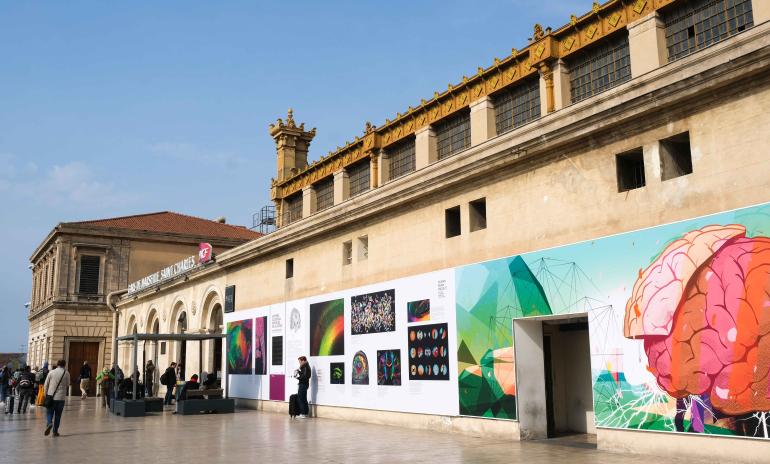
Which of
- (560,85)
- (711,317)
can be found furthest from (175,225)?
(711,317)

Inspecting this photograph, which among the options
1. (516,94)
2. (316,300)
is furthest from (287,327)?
(516,94)

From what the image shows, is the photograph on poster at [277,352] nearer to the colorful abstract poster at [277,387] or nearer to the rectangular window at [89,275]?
the colorful abstract poster at [277,387]

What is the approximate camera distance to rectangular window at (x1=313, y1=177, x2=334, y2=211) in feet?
98.1

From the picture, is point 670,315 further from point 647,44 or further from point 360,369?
point 360,369

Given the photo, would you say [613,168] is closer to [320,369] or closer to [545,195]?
[545,195]

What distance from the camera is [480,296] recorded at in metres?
15.5

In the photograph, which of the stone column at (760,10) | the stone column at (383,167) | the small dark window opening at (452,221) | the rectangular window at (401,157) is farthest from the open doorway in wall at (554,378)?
the stone column at (383,167)

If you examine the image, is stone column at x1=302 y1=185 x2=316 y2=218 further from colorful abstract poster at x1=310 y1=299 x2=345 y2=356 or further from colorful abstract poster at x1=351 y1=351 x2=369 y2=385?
colorful abstract poster at x1=351 y1=351 x2=369 y2=385

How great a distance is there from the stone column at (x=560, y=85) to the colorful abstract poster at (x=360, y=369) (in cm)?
853

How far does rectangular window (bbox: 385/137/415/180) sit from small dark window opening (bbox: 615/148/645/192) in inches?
462

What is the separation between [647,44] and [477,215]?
5400 mm

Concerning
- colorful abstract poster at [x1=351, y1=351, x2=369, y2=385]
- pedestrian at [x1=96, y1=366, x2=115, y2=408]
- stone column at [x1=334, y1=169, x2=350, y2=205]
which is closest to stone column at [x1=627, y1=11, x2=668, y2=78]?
colorful abstract poster at [x1=351, y1=351, x2=369, y2=385]

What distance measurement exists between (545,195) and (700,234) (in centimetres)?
368

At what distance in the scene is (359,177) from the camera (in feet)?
91.2
